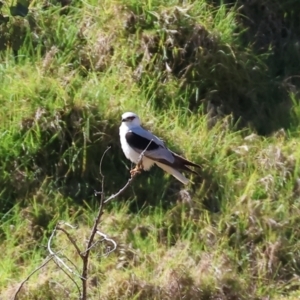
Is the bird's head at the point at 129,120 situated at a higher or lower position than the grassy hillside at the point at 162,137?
higher

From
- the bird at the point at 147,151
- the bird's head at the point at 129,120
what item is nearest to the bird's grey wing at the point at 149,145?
the bird at the point at 147,151

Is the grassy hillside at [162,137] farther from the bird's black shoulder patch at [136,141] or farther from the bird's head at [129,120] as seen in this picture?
the bird's black shoulder patch at [136,141]

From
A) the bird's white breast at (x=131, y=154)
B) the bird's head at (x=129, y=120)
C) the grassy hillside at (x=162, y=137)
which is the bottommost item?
the grassy hillside at (x=162, y=137)

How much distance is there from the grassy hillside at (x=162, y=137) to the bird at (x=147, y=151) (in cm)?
44

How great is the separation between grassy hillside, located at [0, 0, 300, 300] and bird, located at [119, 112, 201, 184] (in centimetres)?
44

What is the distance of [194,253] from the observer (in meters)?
5.50

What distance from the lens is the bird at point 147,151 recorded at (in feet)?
17.3

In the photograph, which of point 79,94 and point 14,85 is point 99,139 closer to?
point 79,94

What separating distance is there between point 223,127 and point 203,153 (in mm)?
359

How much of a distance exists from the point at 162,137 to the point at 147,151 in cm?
91

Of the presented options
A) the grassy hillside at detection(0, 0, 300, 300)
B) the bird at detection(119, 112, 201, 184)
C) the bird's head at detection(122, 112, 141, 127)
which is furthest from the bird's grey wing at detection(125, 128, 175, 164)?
the grassy hillside at detection(0, 0, 300, 300)

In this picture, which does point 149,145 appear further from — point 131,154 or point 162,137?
point 162,137

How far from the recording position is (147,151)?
17.4ft

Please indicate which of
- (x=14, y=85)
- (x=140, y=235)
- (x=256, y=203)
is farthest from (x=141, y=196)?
(x=14, y=85)
